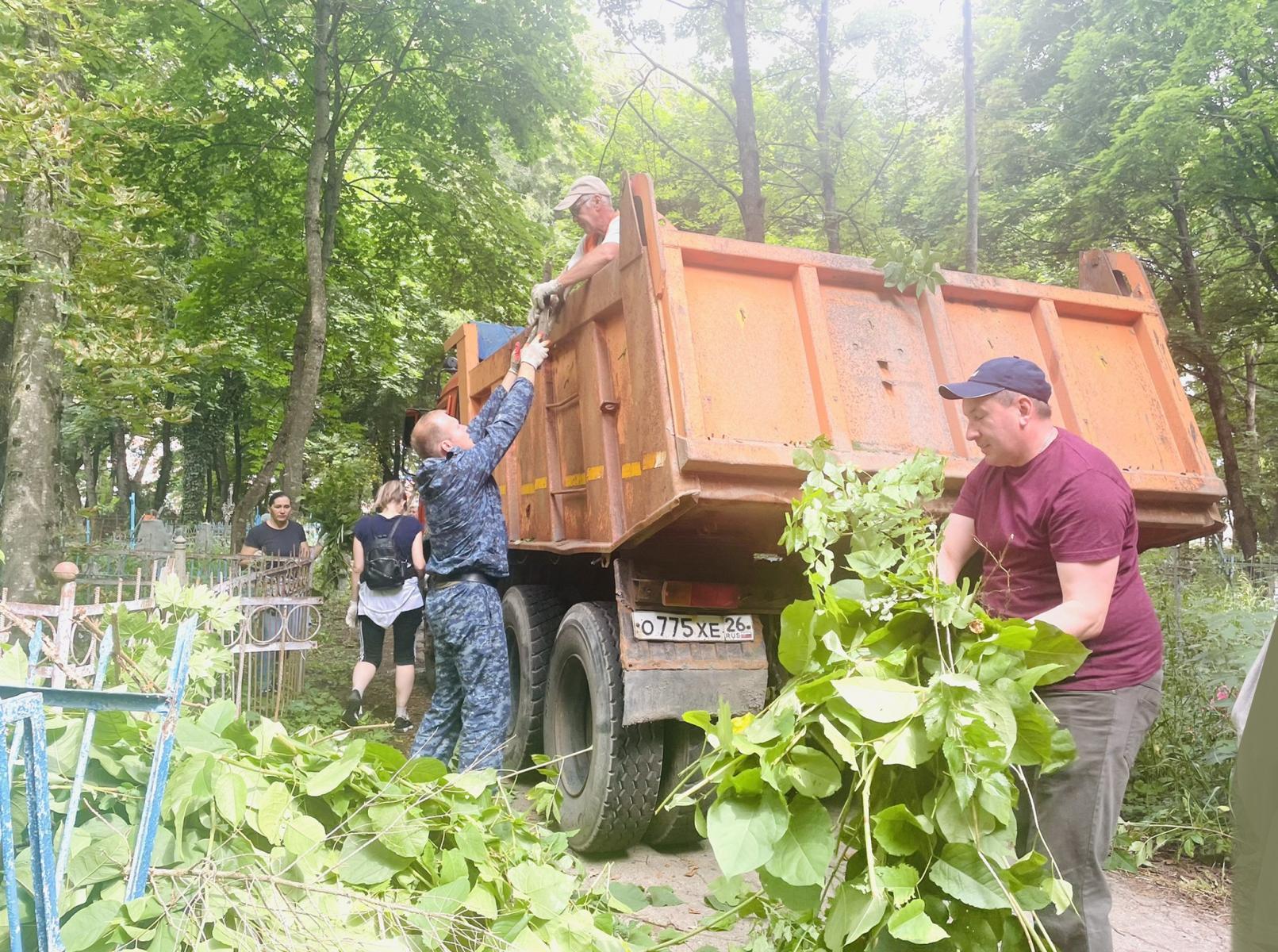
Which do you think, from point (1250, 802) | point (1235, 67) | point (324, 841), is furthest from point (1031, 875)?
point (1235, 67)

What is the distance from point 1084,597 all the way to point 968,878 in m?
0.85

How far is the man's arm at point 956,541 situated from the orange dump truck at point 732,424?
78cm

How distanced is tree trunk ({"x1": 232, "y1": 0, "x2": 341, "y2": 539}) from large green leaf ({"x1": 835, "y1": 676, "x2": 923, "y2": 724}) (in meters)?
8.58

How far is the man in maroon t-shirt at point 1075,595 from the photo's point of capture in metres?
2.38

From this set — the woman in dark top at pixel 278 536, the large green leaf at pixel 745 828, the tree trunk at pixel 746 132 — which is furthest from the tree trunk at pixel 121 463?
the large green leaf at pixel 745 828

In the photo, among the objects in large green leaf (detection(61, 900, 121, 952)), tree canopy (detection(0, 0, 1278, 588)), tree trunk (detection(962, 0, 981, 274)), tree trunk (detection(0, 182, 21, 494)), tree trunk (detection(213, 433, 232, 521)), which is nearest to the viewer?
large green leaf (detection(61, 900, 121, 952))

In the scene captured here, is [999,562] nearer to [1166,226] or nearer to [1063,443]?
[1063,443]

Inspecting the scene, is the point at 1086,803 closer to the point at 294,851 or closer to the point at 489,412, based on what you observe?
the point at 294,851

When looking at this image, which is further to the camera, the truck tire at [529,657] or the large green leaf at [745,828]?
the truck tire at [529,657]

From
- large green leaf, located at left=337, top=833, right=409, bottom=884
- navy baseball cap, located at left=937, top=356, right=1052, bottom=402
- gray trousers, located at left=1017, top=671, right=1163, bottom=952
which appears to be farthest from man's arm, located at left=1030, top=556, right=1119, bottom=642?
large green leaf, located at left=337, top=833, right=409, bottom=884

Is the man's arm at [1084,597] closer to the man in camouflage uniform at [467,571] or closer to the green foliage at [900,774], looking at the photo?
the green foliage at [900,774]

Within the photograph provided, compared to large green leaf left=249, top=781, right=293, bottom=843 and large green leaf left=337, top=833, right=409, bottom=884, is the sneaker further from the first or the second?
large green leaf left=249, top=781, right=293, bottom=843

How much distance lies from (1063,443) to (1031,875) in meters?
1.22

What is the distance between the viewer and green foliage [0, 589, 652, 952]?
1.66 meters
